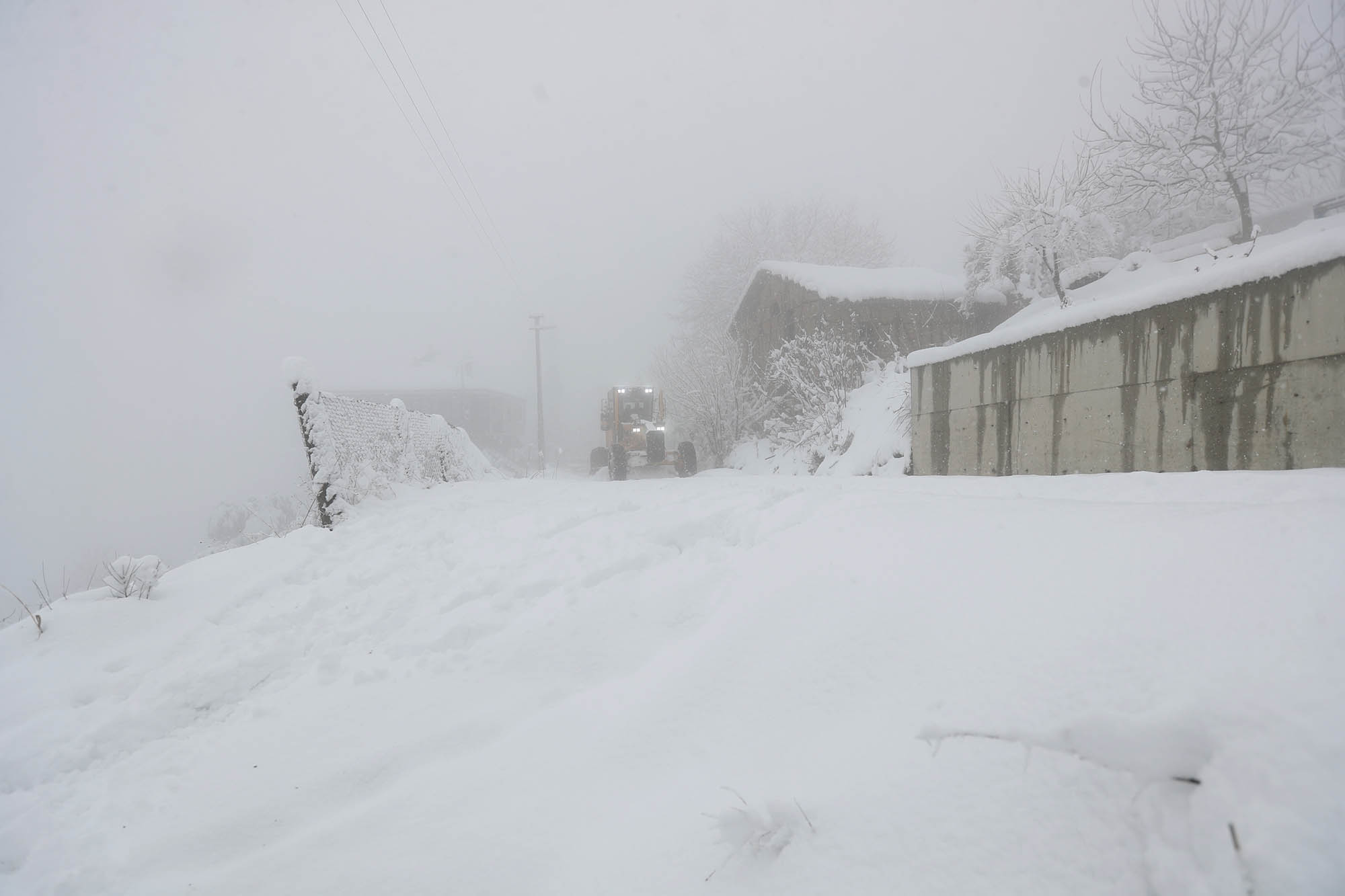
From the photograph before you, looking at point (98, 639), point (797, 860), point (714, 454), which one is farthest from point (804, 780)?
point (714, 454)

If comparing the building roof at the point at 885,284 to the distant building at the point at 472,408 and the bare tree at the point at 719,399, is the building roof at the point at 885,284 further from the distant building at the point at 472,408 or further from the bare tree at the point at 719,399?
the distant building at the point at 472,408

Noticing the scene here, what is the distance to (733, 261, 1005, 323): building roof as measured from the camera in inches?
A: 532

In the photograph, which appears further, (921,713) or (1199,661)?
(921,713)

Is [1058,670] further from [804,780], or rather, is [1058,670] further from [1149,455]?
[1149,455]

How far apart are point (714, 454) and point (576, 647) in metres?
14.8

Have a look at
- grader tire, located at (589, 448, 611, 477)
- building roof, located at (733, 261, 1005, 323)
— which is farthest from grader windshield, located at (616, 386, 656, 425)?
building roof, located at (733, 261, 1005, 323)

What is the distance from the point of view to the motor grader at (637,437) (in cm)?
1422

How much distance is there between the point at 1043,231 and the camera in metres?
9.28

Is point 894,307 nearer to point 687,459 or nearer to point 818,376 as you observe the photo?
point 818,376

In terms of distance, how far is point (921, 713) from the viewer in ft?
4.84

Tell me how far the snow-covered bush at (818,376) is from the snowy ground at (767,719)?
27.1 feet

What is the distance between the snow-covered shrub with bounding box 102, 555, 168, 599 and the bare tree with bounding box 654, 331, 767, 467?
1404cm

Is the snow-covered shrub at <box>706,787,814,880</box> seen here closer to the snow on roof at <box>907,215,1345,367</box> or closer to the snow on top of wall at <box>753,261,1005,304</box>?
Answer: the snow on roof at <box>907,215,1345,367</box>

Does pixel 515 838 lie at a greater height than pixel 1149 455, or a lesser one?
lesser
